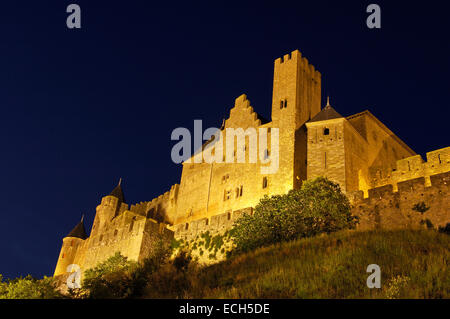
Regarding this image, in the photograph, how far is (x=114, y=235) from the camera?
35594 millimetres

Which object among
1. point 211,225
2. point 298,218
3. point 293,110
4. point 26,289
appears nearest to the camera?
point 26,289

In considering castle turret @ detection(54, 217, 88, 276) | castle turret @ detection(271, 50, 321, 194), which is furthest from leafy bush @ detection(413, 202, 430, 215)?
castle turret @ detection(54, 217, 88, 276)

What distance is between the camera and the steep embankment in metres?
12.9

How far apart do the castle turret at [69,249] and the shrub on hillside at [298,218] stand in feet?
93.4

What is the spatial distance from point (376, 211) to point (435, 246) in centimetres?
838

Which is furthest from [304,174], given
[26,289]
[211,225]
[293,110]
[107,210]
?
[107,210]

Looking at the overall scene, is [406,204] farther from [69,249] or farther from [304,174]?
[69,249]

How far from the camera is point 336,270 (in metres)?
14.7

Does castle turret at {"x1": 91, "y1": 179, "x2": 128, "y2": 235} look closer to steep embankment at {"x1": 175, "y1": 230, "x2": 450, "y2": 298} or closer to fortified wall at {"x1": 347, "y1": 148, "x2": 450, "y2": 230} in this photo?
fortified wall at {"x1": 347, "y1": 148, "x2": 450, "y2": 230}

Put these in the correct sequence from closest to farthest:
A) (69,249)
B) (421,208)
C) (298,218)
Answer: (421,208), (298,218), (69,249)

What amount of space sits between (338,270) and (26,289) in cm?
1318

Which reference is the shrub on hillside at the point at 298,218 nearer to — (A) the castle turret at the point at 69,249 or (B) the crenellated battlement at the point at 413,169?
(B) the crenellated battlement at the point at 413,169
